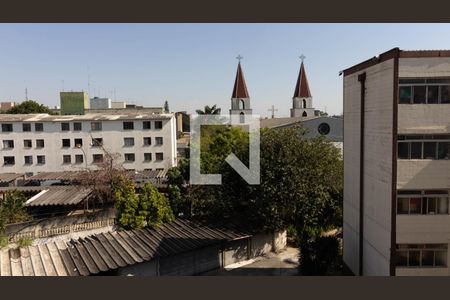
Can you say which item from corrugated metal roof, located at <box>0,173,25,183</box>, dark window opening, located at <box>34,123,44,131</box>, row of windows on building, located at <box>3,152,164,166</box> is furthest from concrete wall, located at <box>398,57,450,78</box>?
dark window opening, located at <box>34,123,44,131</box>

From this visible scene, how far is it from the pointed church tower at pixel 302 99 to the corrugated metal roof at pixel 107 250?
3724cm

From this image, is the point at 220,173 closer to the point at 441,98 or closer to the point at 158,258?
the point at 158,258

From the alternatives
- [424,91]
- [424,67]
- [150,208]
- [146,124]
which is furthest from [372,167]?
[146,124]

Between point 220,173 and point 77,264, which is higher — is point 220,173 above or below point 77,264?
above

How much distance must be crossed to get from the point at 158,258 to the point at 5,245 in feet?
18.7

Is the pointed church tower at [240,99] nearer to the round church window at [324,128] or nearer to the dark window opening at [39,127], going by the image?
the round church window at [324,128]

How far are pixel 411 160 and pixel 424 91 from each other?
2117 mm

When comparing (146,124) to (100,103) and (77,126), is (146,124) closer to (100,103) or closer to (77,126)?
(77,126)

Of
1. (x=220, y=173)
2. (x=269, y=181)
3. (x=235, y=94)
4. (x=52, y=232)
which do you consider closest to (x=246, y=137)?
(x=220, y=173)

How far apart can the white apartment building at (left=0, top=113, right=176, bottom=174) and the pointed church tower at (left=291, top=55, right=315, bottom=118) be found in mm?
23910

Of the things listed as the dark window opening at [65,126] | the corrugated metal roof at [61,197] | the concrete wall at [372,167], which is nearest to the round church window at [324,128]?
the concrete wall at [372,167]

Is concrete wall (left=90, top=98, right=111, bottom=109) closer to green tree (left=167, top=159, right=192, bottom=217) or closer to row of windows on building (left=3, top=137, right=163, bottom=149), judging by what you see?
row of windows on building (left=3, top=137, right=163, bottom=149)

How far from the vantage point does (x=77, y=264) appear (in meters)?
12.8

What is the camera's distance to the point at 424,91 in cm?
1065
